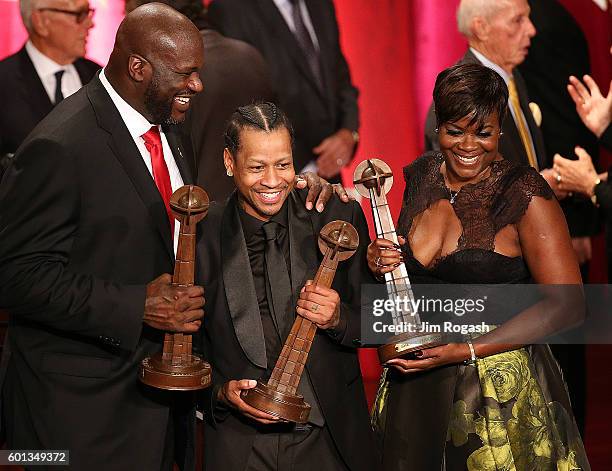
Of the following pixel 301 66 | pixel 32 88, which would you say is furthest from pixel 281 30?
pixel 32 88

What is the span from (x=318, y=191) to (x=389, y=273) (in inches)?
12.1

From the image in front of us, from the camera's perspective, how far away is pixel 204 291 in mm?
2740

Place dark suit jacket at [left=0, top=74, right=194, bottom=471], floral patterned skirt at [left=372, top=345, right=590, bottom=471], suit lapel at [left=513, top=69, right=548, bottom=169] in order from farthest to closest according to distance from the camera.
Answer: suit lapel at [left=513, top=69, right=548, bottom=169]
floral patterned skirt at [left=372, top=345, right=590, bottom=471]
dark suit jacket at [left=0, top=74, right=194, bottom=471]

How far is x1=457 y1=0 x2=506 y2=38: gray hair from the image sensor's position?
5250 mm

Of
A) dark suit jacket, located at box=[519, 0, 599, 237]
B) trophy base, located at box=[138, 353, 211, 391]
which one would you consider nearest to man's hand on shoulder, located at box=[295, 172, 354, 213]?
trophy base, located at box=[138, 353, 211, 391]

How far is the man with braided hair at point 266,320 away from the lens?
106 inches

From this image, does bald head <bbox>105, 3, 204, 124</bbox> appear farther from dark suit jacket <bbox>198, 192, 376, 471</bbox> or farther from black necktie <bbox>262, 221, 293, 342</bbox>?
black necktie <bbox>262, 221, 293, 342</bbox>

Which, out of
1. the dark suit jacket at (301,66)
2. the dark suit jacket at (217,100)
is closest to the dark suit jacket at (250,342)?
the dark suit jacket at (217,100)

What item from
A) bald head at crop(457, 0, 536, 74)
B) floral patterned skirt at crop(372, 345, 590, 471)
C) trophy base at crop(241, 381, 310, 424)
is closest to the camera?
trophy base at crop(241, 381, 310, 424)

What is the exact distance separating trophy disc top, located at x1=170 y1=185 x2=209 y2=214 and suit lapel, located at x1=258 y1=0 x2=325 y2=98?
3.10 metres

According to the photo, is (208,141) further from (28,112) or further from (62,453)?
(62,453)

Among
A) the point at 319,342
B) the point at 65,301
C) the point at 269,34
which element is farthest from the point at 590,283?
the point at 65,301

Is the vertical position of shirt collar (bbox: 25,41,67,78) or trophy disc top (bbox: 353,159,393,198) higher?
shirt collar (bbox: 25,41,67,78)

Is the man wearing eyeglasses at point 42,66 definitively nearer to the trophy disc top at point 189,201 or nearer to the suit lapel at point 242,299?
the suit lapel at point 242,299
